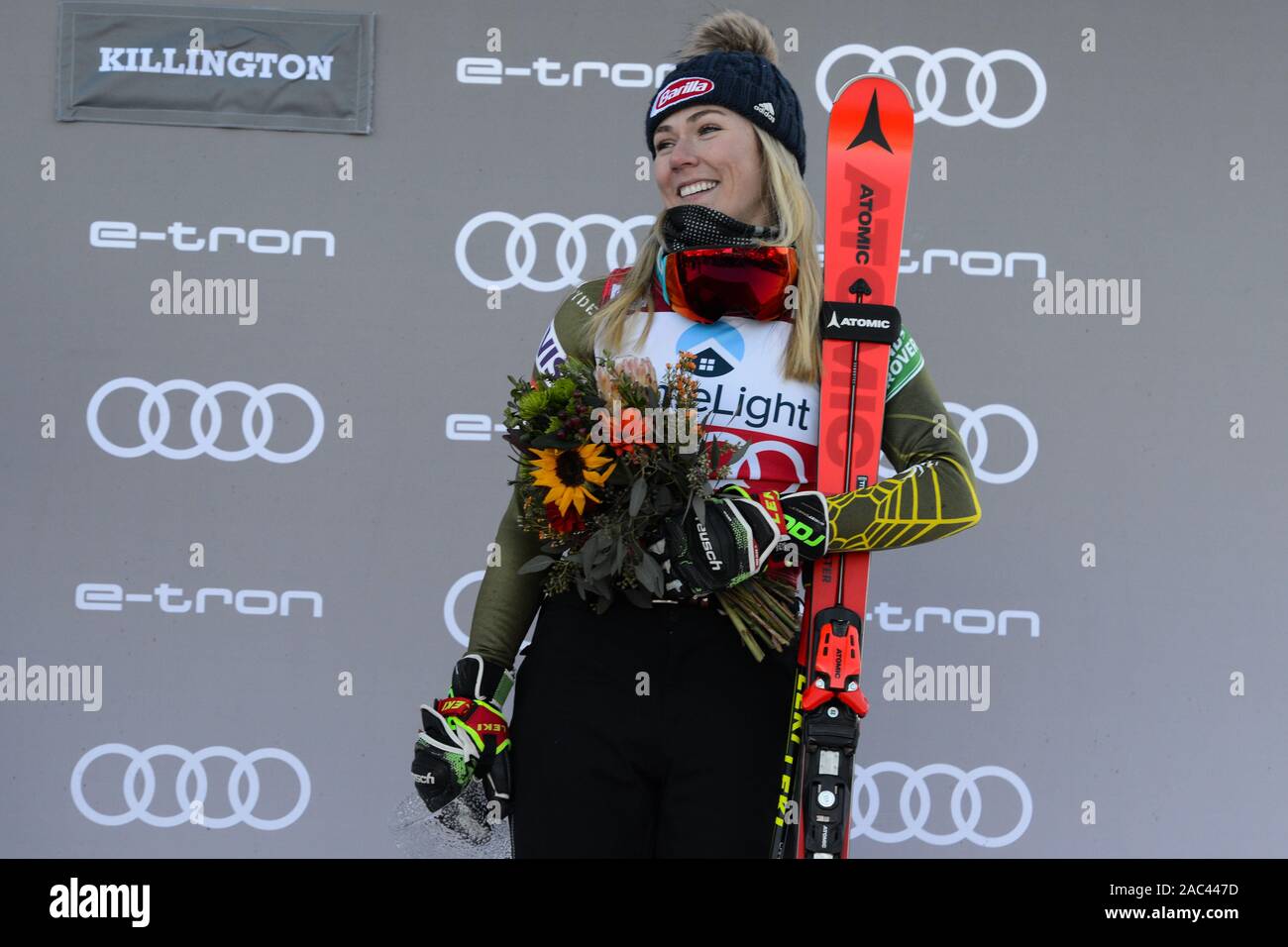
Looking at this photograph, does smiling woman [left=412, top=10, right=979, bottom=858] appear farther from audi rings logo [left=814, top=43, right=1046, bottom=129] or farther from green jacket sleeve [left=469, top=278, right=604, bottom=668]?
audi rings logo [left=814, top=43, right=1046, bottom=129]

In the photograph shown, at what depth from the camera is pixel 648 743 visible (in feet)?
6.47

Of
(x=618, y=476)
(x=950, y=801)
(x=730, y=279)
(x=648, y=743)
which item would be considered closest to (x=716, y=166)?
(x=730, y=279)

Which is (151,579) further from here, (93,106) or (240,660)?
(93,106)

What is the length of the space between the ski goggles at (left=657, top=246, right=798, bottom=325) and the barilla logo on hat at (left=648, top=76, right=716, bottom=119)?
12.1 inches

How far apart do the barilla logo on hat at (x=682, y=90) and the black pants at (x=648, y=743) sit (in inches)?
34.7

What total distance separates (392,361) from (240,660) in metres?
0.92

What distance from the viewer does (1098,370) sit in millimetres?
3799

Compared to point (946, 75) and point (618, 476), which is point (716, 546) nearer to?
point (618, 476)

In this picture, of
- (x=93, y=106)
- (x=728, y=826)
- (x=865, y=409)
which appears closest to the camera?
(x=728, y=826)

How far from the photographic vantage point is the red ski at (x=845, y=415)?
2027 mm

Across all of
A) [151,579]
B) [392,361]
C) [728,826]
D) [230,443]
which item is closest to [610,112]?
[392,361]

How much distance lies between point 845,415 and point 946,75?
2.03 metres

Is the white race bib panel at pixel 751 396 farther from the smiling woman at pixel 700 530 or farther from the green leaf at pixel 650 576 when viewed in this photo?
the green leaf at pixel 650 576

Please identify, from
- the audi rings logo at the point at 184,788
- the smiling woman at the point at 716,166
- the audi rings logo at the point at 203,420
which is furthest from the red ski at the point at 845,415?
the audi rings logo at the point at 184,788
